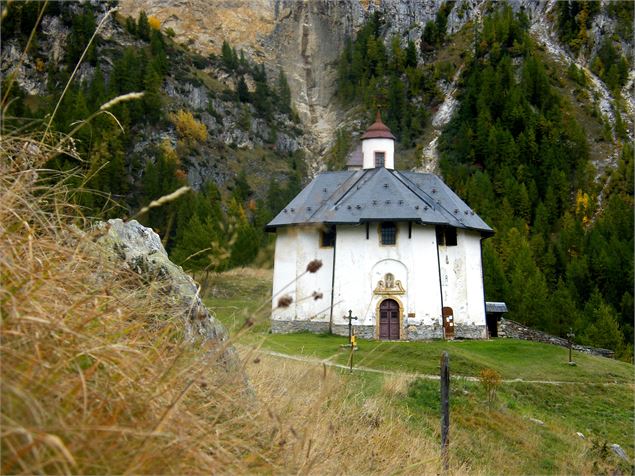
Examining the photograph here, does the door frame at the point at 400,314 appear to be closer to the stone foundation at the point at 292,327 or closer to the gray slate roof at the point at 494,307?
the stone foundation at the point at 292,327

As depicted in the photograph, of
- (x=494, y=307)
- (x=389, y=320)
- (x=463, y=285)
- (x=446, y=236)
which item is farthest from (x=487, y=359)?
(x=494, y=307)

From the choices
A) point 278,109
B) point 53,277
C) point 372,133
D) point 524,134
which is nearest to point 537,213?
point 524,134

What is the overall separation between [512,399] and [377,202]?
528 inches

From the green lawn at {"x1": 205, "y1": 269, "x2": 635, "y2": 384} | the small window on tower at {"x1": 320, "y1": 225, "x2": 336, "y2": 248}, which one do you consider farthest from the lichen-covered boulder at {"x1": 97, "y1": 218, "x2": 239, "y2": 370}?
the small window on tower at {"x1": 320, "y1": 225, "x2": 336, "y2": 248}

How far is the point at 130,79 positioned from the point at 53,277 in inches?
3212

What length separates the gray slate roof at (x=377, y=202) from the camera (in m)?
32.0

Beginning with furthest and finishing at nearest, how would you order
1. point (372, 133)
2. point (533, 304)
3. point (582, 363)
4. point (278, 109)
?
point (278, 109) < point (533, 304) < point (372, 133) < point (582, 363)

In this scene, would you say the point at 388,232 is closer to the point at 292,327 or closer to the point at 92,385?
the point at 292,327

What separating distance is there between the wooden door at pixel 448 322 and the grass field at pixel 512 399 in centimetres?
197

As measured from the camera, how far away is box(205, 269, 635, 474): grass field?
1358 cm

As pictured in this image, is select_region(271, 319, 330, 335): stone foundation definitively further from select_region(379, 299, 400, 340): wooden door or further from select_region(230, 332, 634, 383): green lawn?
select_region(379, 299, 400, 340): wooden door

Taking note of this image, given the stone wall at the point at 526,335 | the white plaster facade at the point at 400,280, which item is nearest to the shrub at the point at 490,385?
the white plaster facade at the point at 400,280

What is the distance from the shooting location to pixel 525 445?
15812 mm

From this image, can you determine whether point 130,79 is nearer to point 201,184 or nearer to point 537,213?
point 201,184
